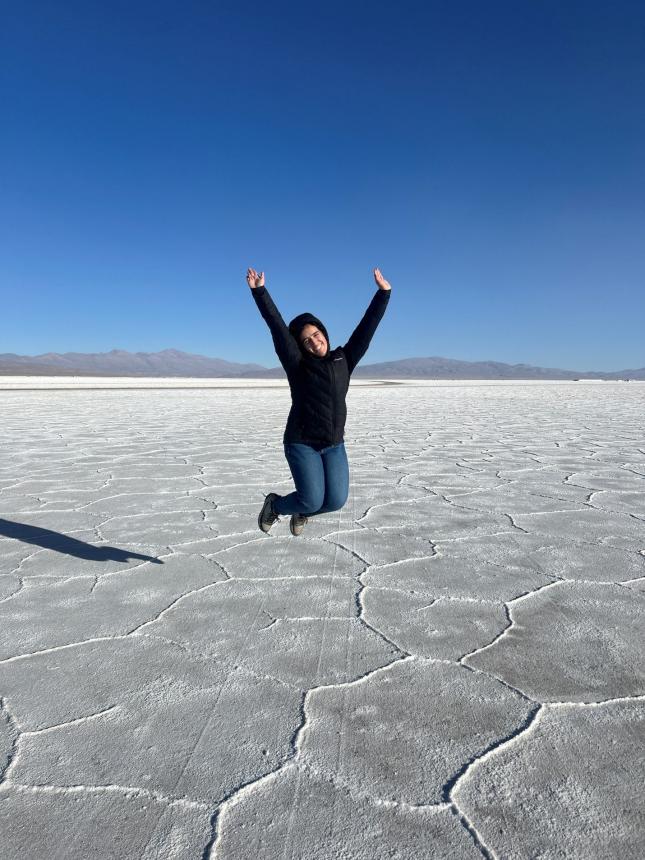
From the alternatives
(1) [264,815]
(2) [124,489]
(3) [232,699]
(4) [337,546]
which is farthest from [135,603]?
(2) [124,489]

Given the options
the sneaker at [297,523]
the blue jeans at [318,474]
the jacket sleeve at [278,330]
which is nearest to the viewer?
the jacket sleeve at [278,330]

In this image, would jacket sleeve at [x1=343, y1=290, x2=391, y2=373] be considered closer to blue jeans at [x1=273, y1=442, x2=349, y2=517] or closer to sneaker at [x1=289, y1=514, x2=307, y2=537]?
blue jeans at [x1=273, y1=442, x2=349, y2=517]

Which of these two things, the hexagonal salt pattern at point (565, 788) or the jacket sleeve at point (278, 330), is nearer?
the hexagonal salt pattern at point (565, 788)

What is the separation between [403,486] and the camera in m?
4.27

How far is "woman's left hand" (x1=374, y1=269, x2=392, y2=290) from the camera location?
253cm

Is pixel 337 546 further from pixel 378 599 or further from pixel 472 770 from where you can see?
pixel 472 770

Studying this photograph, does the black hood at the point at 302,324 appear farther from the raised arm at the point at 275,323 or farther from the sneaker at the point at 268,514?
the sneaker at the point at 268,514

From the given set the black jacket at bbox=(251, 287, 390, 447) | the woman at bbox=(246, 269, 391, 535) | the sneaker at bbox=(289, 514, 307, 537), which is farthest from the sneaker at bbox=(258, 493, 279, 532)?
the black jacket at bbox=(251, 287, 390, 447)

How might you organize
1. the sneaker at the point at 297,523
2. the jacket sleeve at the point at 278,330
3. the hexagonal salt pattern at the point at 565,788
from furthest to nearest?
the sneaker at the point at 297,523 → the jacket sleeve at the point at 278,330 → the hexagonal salt pattern at the point at 565,788

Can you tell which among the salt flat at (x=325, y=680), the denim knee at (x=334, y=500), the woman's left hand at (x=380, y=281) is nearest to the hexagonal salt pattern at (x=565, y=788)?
the salt flat at (x=325, y=680)

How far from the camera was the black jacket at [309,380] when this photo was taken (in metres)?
2.35

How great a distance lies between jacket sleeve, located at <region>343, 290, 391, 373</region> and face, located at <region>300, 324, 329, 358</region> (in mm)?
154

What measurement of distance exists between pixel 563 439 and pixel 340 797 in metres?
6.28

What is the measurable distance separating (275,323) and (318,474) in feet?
1.94
